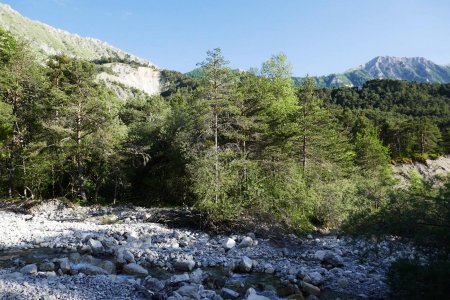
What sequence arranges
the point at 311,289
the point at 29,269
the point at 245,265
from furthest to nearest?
the point at 245,265
the point at 29,269
the point at 311,289

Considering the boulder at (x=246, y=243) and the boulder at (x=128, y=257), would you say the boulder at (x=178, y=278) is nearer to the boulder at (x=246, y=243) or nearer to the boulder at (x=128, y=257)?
the boulder at (x=128, y=257)

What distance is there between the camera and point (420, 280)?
304 inches

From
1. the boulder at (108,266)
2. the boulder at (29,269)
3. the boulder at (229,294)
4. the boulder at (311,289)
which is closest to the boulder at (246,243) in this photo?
the boulder at (311,289)

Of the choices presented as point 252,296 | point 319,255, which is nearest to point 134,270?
point 252,296

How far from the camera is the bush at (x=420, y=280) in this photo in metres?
7.34

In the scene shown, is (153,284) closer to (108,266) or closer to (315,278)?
(108,266)

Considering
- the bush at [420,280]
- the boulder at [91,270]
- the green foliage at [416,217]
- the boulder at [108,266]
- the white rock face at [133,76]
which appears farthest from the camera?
the white rock face at [133,76]

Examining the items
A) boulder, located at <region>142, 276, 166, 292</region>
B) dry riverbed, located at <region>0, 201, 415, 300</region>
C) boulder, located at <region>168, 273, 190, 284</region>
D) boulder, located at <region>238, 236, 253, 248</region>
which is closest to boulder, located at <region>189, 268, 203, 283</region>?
dry riverbed, located at <region>0, 201, 415, 300</region>

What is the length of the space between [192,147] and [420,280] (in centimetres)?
1583

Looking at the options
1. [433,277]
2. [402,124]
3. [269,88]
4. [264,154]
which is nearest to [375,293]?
[433,277]

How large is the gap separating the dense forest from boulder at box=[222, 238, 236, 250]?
2216 mm

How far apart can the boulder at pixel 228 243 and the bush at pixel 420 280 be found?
8015 mm

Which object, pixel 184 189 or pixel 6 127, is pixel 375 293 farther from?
pixel 6 127

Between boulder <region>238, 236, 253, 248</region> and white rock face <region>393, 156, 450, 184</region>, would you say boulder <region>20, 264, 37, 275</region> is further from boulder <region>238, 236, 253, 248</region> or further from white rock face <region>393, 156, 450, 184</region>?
white rock face <region>393, 156, 450, 184</region>
